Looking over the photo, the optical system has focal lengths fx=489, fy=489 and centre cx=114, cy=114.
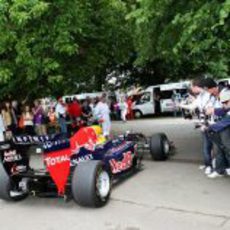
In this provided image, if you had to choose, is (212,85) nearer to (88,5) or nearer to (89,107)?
(88,5)

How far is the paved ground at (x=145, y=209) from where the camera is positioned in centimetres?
691

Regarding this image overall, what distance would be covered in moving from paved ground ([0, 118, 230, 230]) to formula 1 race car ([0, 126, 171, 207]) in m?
0.25

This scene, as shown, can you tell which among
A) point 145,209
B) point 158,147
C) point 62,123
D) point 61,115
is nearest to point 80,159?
point 145,209

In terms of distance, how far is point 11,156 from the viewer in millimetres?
8898

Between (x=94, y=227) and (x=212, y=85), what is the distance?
154 inches

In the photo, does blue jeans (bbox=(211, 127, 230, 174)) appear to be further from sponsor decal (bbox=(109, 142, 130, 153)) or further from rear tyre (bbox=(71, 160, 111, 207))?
rear tyre (bbox=(71, 160, 111, 207))

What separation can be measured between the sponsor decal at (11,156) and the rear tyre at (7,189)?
0.23m

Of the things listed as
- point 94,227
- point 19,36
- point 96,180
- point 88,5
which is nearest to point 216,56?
point 88,5

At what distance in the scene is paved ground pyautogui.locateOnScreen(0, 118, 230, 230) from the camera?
691 cm

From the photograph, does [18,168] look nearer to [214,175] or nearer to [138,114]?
[214,175]

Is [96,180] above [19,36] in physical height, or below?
below

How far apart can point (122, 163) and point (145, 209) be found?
1.95 meters

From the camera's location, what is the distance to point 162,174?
1006 centimetres

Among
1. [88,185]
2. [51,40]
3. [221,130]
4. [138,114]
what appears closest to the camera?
[88,185]
